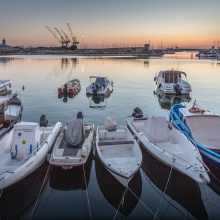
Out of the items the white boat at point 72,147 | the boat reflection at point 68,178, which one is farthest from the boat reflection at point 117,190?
the white boat at point 72,147

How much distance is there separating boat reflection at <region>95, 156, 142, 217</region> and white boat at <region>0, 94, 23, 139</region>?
8982 millimetres

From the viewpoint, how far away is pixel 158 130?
1706 cm

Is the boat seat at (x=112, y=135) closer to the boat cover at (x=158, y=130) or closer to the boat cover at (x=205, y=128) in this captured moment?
the boat cover at (x=158, y=130)

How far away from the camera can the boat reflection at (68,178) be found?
46.3 feet

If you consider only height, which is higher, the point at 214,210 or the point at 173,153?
the point at 173,153

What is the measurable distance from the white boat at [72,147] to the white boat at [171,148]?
367cm

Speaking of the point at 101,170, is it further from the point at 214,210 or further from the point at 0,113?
the point at 0,113

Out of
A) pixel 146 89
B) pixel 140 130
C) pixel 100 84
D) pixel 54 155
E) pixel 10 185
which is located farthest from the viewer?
pixel 146 89

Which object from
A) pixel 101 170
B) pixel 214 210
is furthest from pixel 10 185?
pixel 214 210

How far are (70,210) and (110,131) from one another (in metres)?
7.39

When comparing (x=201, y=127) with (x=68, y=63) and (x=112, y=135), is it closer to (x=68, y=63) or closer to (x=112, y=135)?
(x=112, y=135)

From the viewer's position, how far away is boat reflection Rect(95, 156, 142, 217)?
12.3m

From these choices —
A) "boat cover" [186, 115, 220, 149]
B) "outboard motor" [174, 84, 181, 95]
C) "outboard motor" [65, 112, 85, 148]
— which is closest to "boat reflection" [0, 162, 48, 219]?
"outboard motor" [65, 112, 85, 148]

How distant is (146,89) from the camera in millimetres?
48656
